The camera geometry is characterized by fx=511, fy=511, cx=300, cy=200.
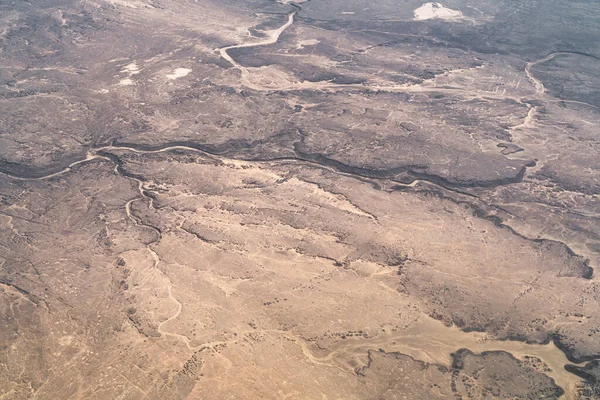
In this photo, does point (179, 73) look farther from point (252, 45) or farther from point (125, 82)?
point (252, 45)

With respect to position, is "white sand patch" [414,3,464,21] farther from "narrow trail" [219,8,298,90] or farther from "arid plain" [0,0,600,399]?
"narrow trail" [219,8,298,90]

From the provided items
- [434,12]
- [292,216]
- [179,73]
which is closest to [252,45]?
[179,73]

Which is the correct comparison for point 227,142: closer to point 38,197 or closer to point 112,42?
point 38,197

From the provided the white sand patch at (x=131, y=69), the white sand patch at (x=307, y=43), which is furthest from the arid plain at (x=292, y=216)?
the white sand patch at (x=131, y=69)

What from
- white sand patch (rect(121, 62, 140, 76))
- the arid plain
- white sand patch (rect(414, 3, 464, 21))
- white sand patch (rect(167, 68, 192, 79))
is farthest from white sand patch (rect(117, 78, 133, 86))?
white sand patch (rect(414, 3, 464, 21))

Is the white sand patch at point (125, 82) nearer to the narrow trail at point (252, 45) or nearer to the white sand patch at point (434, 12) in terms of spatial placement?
the narrow trail at point (252, 45)

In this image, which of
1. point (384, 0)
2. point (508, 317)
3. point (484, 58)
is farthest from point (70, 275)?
point (384, 0)
